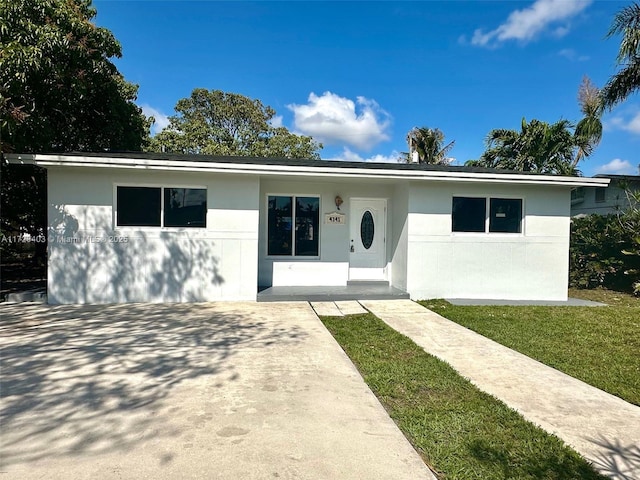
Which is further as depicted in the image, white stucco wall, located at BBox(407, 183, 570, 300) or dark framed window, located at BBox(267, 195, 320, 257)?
dark framed window, located at BBox(267, 195, 320, 257)

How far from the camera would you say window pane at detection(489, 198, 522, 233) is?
880 centimetres

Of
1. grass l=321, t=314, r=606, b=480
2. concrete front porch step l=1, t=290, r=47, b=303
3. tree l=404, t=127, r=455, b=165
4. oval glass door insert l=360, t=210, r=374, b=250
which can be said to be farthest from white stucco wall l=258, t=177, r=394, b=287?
tree l=404, t=127, r=455, b=165

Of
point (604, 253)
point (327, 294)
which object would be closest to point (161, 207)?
point (327, 294)

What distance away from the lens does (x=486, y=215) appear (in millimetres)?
8766

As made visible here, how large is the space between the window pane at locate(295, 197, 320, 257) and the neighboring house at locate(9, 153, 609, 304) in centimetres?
3

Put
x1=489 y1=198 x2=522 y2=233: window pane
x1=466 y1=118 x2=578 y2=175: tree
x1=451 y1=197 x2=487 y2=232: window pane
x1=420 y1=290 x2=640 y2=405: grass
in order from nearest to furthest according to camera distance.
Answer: x1=420 y1=290 x2=640 y2=405: grass
x1=451 y1=197 x2=487 y2=232: window pane
x1=489 y1=198 x2=522 y2=233: window pane
x1=466 y1=118 x2=578 y2=175: tree

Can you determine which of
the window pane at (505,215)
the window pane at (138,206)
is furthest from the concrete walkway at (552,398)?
the window pane at (138,206)

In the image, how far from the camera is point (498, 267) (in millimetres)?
8812

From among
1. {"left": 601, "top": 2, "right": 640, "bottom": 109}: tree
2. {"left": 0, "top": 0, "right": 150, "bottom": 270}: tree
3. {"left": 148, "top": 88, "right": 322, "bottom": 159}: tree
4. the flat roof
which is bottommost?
the flat roof

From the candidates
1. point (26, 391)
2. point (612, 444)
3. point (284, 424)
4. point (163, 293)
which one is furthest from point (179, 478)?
point (163, 293)

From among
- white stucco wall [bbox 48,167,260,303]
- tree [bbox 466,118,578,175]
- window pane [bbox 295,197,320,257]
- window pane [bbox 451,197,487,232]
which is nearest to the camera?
white stucco wall [bbox 48,167,260,303]

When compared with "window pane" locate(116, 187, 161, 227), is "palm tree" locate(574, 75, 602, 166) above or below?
above

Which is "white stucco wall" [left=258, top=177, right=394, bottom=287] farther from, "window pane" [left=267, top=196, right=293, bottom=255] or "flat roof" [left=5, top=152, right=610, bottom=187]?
"flat roof" [left=5, top=152, right=610, bottom=187]

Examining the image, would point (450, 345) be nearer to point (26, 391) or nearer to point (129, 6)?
point (26, 391)
